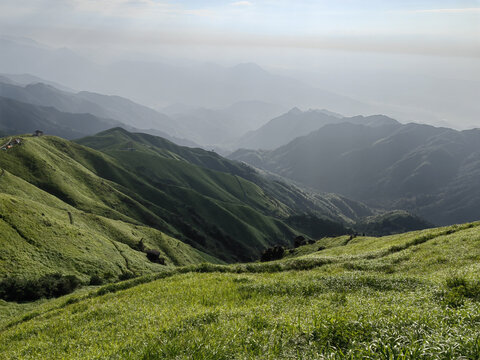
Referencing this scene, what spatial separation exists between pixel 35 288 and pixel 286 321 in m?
61.6

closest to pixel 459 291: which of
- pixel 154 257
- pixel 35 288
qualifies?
pixel 35 288

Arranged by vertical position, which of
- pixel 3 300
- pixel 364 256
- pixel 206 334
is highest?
pixel 206 334

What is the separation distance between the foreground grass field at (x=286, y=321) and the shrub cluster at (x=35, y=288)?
113 ft

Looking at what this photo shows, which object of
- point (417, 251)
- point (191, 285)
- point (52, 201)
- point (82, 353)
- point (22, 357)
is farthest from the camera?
point (52, 201)

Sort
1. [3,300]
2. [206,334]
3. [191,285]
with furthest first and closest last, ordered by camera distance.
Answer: [3,300] → [191,285] → [206,334]

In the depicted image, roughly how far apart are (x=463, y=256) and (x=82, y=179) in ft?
563

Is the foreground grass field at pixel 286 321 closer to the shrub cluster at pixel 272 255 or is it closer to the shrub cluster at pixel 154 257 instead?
the shrub cluster at pixel 154 257

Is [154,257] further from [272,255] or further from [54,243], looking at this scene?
[272,255]

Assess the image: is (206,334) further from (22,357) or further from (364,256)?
(364,256)

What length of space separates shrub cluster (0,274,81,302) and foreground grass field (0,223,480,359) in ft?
113

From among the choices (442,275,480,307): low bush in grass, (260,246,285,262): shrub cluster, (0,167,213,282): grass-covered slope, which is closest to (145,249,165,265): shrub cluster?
(0,167,213,282): grass-covered slope

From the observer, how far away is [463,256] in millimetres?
27141

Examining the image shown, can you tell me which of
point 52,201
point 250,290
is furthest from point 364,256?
point 52,201

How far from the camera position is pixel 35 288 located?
55812 mm
